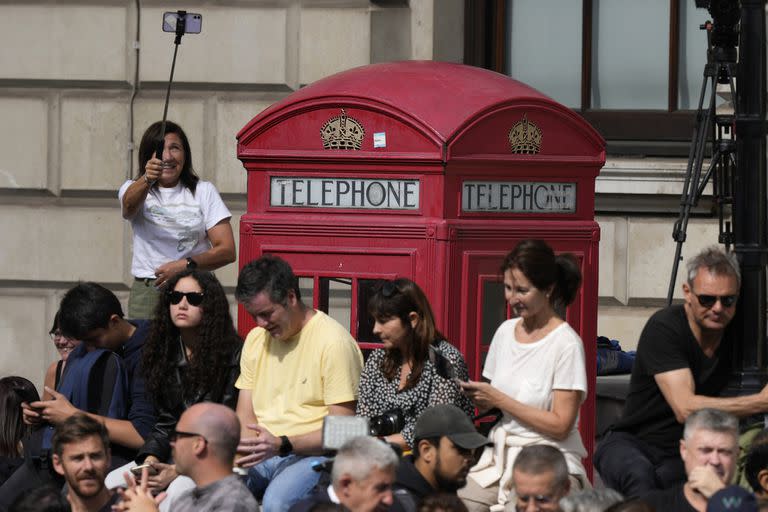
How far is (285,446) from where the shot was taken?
20.9ft

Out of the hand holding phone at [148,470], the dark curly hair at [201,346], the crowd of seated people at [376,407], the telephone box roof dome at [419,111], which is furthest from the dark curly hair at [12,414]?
the telephone box roof dome at [419,111]

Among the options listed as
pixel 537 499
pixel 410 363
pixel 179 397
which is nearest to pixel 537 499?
pixel 537 499

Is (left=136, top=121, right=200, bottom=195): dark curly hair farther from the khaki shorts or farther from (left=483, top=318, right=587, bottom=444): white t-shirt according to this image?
(left=483, top=318, right=587, bottom=444): white t-shirt

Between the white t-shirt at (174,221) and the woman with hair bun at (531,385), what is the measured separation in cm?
235

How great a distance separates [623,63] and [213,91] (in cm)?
266

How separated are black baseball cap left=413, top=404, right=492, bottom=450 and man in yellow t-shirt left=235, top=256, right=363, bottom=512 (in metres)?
0.79

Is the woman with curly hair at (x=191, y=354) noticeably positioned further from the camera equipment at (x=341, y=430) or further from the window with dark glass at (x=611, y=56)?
the window with dark glass at (x=611, y=56)

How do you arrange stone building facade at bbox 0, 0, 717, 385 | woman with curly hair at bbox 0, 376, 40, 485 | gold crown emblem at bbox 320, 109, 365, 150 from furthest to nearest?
stone building facade at bbox 0, 0, 717, 385 < woman with curly hair at bbox 0, 376, 40, 485 < gold crown emblem at bbox 320, 109, 365, 150

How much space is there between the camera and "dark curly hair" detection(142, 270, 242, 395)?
684cm

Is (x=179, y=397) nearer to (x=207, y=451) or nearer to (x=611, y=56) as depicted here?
(x=207, y=451)

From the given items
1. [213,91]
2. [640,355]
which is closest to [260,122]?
[640,355]

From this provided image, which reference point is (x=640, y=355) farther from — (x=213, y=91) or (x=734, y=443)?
(x=213, y=91)

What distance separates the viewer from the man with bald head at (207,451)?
548 centimetres

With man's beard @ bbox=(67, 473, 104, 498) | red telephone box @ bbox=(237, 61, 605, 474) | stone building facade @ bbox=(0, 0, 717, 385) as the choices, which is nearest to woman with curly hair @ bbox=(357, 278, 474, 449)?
red telephone box @ bbox=(237, 61, 605, 474)
